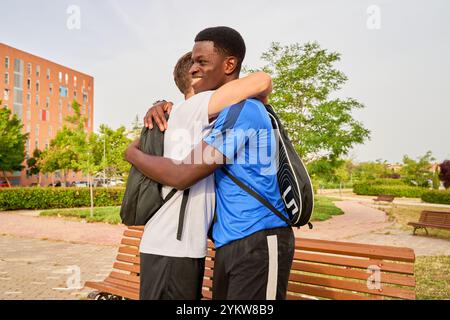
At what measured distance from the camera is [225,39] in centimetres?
190

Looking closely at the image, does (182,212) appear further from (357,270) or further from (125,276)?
(125,276)

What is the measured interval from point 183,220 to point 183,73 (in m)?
0.80

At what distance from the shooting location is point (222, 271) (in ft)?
5.84

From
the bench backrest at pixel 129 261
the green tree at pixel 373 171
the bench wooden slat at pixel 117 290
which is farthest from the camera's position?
the green tree at pixel 373 171

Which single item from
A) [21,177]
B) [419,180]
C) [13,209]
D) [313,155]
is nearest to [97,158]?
[13,209]

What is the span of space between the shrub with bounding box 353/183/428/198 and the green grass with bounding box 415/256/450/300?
31.5m

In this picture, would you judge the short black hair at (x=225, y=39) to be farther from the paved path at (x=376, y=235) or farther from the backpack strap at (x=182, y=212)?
the paved path at (x=376, y=235)

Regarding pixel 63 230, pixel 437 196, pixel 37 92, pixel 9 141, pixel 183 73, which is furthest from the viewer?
pixel 37 92

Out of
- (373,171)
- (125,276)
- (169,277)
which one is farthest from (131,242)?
(373,171)

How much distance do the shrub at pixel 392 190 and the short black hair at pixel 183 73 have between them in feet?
127

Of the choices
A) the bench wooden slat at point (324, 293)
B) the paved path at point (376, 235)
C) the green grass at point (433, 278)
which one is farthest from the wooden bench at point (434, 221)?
the bench wooden slat at point (324, 293)

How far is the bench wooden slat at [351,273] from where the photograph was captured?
2.63 metres
